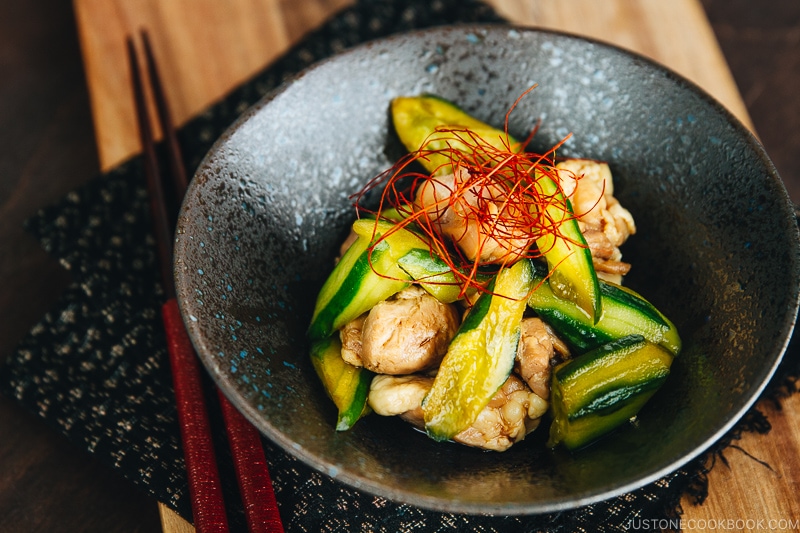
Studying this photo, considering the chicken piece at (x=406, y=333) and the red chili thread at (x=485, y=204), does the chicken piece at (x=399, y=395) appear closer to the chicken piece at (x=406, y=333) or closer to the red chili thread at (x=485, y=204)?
the chicken piece at (x=406, y=333)

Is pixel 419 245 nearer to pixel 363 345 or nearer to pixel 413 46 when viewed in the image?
pixel 363 345

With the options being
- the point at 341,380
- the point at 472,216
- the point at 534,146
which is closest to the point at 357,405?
the point at 341,380

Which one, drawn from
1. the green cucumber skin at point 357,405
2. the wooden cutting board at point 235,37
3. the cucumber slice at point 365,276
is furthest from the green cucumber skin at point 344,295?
the wooden cutting board at point 235,37

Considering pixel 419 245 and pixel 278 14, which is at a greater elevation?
pixel 278 14

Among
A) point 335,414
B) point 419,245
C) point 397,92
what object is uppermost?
point 397,92

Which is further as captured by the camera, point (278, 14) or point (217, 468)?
point (278, 14)

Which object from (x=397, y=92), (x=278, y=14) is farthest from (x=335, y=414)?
(x=278, y=14)

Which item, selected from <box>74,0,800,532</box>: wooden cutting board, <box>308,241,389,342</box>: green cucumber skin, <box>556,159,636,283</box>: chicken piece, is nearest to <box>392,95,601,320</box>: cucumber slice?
<box>556,159,636,283</box>: chicken piece
